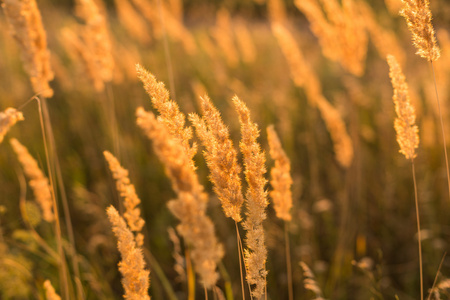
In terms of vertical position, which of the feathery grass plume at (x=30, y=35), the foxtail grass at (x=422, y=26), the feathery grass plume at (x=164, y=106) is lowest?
the feathery grass plume at (x=164, y=106)

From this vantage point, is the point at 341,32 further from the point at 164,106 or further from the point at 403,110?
the point at 164,106

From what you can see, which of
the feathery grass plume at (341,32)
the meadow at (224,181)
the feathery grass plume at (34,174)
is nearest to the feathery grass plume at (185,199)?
the meadow at (224,181)

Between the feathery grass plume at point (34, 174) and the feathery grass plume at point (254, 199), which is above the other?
the feathery grass plume at point (34, 174)

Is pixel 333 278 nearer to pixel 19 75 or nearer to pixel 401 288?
pixel 401 288

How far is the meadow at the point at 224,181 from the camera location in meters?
0.90

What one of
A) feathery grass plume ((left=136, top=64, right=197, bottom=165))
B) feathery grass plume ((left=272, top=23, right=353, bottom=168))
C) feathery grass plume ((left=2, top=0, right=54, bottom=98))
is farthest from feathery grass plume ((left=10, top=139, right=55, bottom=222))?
feathery grass plume ((left=272, top=23, right=353, bottom=168))

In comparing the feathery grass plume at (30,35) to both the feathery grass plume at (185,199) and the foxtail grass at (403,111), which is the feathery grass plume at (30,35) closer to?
the feathery grass plume at (185,199)

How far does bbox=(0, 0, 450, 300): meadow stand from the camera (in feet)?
2.94

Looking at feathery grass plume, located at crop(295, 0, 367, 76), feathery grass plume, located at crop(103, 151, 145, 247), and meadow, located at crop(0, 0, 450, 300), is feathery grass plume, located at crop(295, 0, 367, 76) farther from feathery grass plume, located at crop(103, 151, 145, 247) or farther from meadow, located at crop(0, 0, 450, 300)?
feathery grass plume, located at crop(103, 151, 145, 247)

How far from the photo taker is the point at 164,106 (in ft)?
2.85

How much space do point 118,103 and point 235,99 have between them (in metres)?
3.65

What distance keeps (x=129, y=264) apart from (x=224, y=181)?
30cm

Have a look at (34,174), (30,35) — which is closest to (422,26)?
(30,35)

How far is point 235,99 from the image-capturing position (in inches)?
34.8
